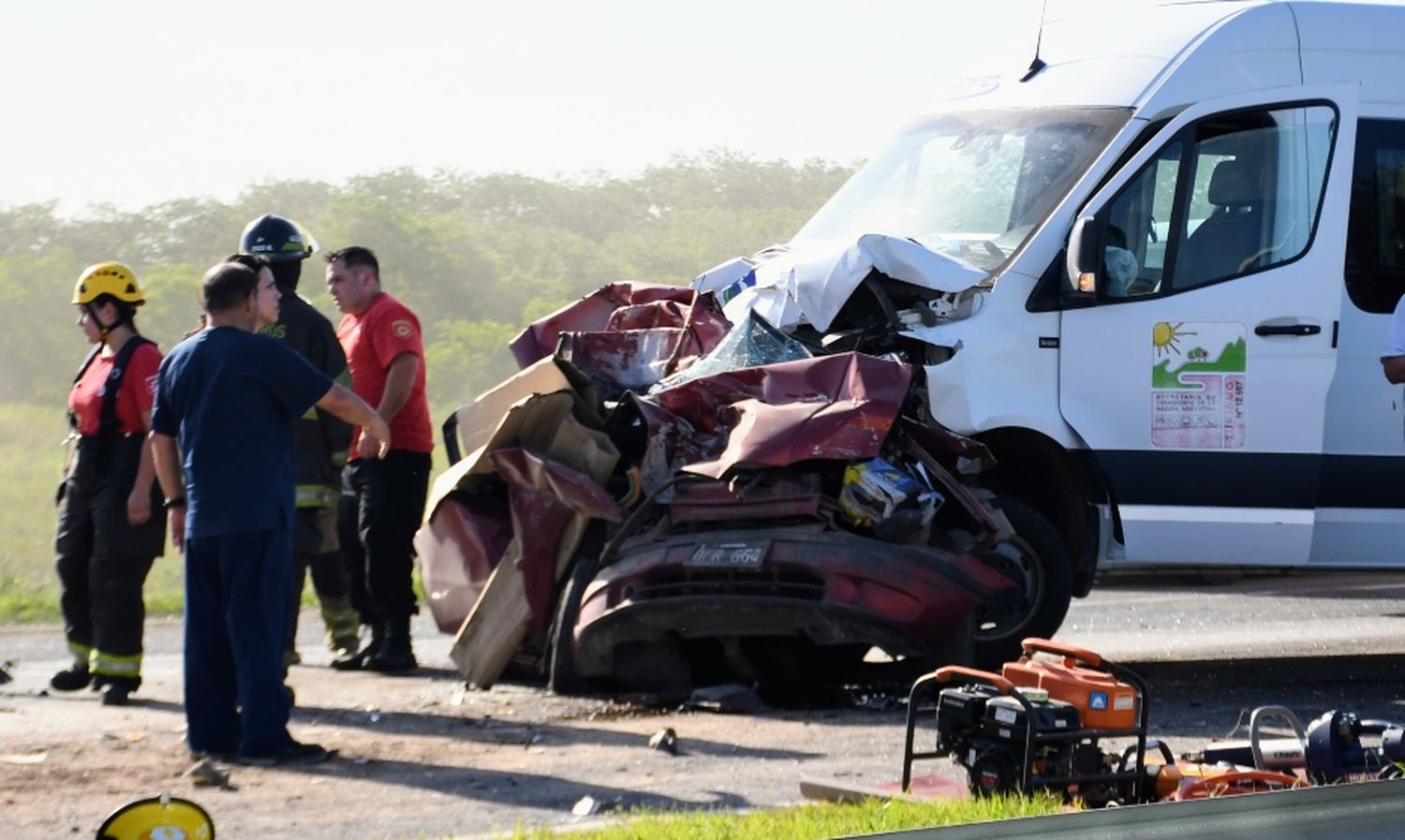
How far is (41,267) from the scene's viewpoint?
3159 cm

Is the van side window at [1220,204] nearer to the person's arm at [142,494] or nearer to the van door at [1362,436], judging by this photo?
the van door at [1362,436]

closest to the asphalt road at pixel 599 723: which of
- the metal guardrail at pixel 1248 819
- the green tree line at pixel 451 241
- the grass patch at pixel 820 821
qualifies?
the grass patch at pixel 820 821

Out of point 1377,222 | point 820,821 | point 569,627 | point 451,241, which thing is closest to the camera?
point 820,821

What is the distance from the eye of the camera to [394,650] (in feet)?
32.1

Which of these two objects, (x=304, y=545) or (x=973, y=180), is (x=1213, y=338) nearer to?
(x=973, y=180)

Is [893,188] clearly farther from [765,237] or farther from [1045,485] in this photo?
[765,237]

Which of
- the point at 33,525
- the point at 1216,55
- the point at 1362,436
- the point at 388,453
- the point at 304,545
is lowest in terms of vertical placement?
the point at 33,525

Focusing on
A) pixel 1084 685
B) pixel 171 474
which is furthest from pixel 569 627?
pixel 1084 685

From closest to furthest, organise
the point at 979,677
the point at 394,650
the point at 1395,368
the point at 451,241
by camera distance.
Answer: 1. the point at 979,677
2. the point at 1395,368
3. the point at 394,650
4. the point at 451,241

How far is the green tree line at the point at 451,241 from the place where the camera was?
100ft

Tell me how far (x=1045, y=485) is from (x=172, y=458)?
148 inches

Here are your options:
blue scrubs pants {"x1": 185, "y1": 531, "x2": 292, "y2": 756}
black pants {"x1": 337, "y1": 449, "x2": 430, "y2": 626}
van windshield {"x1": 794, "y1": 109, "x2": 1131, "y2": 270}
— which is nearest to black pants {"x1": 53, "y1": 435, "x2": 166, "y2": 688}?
black pants {"x1": 337, "y1": 449, "x2": 430, "y2": 626}

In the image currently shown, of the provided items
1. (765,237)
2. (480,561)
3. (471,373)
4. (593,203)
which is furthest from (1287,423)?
(593,203)

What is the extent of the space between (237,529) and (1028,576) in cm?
339
